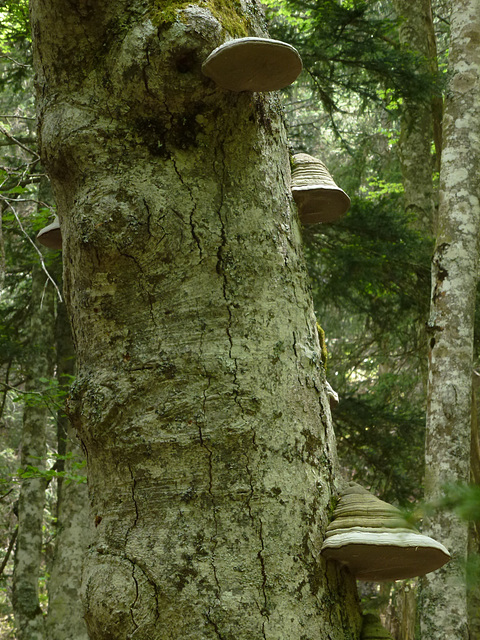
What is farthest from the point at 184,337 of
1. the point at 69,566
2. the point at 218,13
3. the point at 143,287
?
the point at 69,566

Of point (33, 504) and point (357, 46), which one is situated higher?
point (357, 46)

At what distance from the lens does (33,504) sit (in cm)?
772

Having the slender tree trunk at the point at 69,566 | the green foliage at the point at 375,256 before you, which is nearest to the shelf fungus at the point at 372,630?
the slender tree trunk at the point at 69,566

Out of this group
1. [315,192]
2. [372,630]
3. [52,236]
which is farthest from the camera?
[52,236]

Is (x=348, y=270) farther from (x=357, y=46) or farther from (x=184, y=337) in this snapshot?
(x=184, y=337)

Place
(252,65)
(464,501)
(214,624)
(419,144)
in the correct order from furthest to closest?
(419,144) < (252,65) < (214,624) < (464,501)

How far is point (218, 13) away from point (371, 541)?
1413 mm

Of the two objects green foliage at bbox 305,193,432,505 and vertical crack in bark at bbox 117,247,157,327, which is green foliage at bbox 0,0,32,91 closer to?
green foliage at bbox 305,193,432,505

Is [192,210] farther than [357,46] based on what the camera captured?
No

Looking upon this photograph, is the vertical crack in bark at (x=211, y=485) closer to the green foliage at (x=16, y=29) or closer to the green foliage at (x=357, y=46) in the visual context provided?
the green foliage at (x=16, y=29)

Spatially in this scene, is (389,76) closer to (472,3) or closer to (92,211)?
(472,3)

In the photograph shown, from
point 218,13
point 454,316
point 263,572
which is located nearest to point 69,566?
point 454,316

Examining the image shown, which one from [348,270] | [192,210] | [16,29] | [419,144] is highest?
[16,29]

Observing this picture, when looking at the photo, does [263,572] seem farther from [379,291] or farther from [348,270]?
[379,291]
